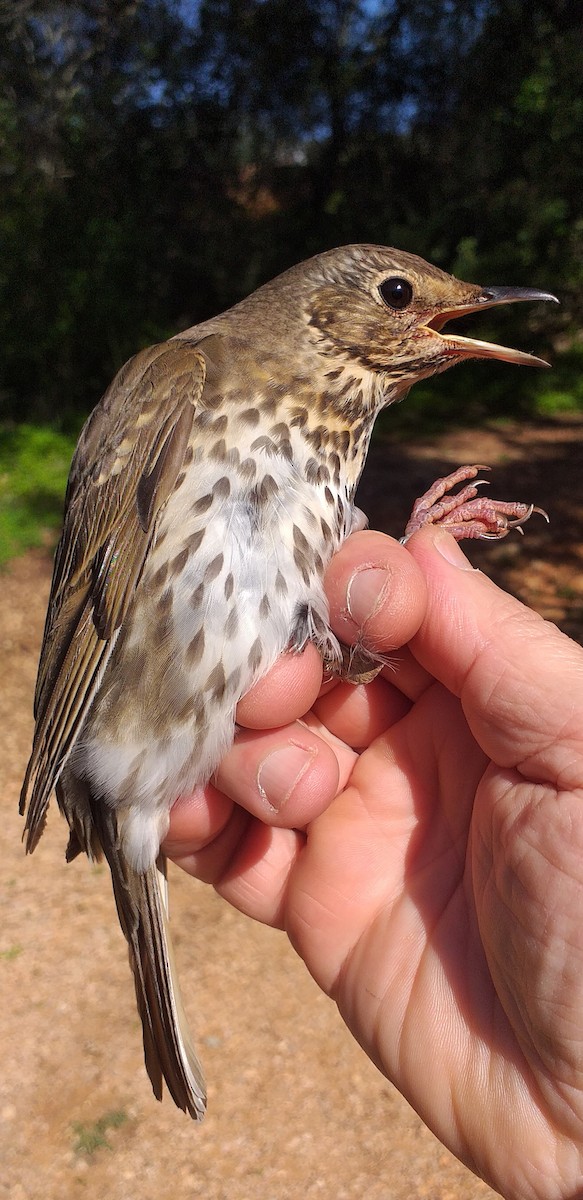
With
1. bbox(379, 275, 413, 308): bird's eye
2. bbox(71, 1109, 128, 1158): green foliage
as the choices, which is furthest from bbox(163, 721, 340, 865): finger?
bbox(71, 1109, 128, 1158): green foliage

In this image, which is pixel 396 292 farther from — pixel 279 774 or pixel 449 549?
pixel 279 774

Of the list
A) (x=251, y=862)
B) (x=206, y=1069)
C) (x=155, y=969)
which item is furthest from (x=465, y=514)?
(x=206, y=1069)

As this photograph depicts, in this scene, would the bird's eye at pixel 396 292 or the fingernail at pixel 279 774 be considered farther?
the bird's eye at pixel 396 292

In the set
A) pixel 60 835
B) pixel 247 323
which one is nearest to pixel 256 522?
pixel 247 323

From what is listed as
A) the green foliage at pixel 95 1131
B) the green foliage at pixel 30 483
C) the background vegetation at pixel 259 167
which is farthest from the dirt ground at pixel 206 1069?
the background vegetation at pixel 259 167

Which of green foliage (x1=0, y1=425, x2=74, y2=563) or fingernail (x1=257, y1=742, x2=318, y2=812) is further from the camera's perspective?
green foliage (x1=0, y1=425, x2=74, y2=563)

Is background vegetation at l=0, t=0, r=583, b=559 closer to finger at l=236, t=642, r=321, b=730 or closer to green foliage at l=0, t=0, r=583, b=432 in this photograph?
green foliage at l=0, t=0, r=583, b=432

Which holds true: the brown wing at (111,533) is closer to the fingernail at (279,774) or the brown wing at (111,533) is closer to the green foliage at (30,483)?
the fingernail at (279,774)
